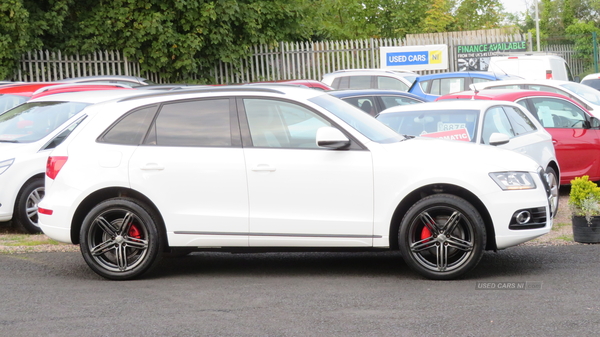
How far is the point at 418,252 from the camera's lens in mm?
7125

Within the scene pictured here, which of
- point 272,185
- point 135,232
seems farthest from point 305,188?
point 135,232

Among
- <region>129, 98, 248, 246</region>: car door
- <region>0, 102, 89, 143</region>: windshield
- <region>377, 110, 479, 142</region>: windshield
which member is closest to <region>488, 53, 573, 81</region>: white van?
<region>377, 110, 479, 142</region>: windshield

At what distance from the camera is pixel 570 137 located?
482 inches

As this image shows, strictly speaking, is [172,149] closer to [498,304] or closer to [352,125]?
[352,125]

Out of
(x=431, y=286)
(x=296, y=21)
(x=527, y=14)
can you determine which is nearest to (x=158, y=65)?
(x=296, y=21)

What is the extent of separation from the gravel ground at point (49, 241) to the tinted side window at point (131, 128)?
214 cm

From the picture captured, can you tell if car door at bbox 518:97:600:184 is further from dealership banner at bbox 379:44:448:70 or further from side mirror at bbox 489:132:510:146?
dealership banner at bbox 379:44:448:70

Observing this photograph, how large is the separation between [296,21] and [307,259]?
2018 centimetres

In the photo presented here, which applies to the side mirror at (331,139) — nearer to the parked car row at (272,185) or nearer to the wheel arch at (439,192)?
the parked car row at (272,185)

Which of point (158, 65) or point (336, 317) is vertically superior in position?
point (158, 65)

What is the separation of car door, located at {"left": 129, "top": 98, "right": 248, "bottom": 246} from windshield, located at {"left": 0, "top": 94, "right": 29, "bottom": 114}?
22.4 feet

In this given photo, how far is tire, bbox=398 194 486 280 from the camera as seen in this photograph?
7004mm

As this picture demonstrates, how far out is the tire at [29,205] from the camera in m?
10.3

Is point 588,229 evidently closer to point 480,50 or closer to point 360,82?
point 360,82
